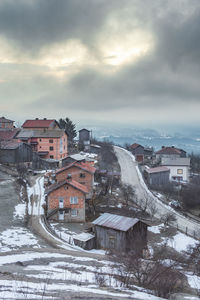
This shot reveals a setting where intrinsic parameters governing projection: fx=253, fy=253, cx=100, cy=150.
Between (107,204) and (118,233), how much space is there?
1367cm

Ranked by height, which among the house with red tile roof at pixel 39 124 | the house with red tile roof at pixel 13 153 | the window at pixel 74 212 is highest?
the house with red tile roof at pixel 39 124

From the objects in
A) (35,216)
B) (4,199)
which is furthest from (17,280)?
(4,199)

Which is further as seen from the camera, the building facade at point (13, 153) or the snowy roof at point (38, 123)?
the snowy roof at point (38, 123)

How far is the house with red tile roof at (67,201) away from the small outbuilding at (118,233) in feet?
20.5

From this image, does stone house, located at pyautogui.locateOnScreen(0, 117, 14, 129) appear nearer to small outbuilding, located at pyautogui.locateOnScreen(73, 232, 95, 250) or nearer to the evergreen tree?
the evergreen tree

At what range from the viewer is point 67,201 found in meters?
31.7

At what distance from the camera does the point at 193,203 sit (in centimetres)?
4566

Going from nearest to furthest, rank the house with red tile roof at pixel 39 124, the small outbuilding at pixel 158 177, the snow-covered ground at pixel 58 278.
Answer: the snow-covered ground at pixel 58 278 < the small outbuilding at pixel 158 177 < the house with red tile roof at pixel 39 124

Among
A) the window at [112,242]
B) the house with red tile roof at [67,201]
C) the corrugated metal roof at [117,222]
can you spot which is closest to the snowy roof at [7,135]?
the house with red tile roof at [67,201]

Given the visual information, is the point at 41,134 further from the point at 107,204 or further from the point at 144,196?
the point at 107,204

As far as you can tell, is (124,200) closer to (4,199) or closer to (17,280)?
(4,199)

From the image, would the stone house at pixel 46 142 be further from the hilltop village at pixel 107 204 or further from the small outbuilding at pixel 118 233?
the small outbuilding at pixel 118 233

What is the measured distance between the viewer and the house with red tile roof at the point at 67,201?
31.3 metres

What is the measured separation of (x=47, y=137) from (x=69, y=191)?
96.3 ft
